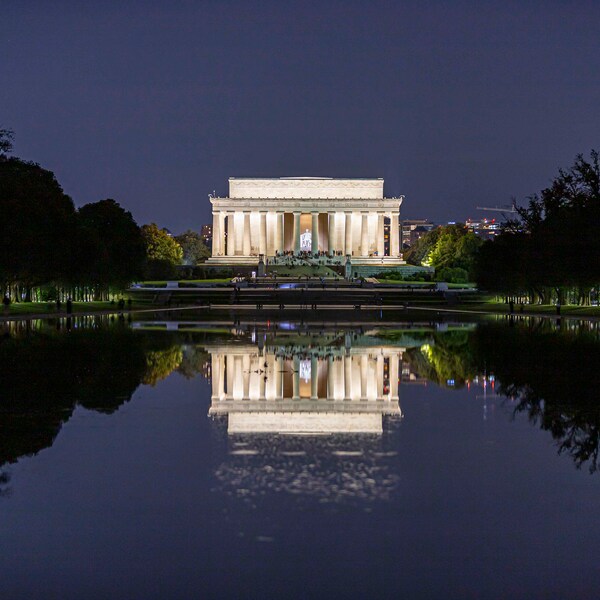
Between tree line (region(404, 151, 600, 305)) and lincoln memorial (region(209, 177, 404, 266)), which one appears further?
lincoln memorial (region(209, 177, 404, 266))

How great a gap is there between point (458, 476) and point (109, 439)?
16.7 ft

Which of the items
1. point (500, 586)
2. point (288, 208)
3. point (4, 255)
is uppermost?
point (288, 208)

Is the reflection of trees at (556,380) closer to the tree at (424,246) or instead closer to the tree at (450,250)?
the tree at (450,250)

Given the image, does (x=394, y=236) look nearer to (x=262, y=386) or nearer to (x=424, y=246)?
(x=424, y=246)

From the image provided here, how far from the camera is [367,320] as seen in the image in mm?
58031

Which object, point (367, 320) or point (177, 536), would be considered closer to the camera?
point (177, 536)

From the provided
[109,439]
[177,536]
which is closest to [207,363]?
[109,439]

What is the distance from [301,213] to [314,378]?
4985 inches

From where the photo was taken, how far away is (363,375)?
21203 millimetres

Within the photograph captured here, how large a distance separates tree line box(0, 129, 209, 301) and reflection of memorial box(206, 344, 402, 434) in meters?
35.0

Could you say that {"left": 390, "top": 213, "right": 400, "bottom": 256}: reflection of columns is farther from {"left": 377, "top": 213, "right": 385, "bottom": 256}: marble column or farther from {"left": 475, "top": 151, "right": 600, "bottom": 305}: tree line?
{"left": 475, "top": 151, "right": 600, "bottom": 305}: tree line

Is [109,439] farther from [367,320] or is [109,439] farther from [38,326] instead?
[367,320]

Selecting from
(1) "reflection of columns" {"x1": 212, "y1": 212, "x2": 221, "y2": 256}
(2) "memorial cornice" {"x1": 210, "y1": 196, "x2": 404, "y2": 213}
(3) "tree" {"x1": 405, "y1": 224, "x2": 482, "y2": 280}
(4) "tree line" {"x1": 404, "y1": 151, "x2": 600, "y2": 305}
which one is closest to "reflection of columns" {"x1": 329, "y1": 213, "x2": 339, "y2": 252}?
(2) "memorial cornice" {"x1": 210, "y1": 196, "x2": 404, "y2": 213}

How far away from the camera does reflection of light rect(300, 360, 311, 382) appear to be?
20.4 metres
